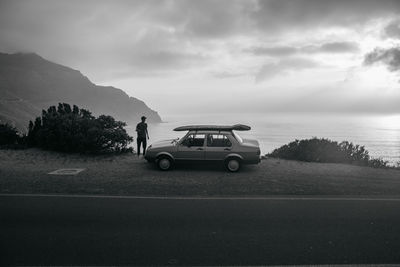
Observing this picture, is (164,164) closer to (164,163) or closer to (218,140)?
(164,163)

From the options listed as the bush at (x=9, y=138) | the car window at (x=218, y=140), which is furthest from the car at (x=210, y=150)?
the bush at (x=9, y=138)

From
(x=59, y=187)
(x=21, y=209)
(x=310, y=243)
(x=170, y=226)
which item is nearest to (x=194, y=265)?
(x=170, y=226)

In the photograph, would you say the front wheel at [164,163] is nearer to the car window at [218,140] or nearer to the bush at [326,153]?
the car window at [218,140]

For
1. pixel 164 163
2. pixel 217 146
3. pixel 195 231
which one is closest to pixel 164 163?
pixel 164 163

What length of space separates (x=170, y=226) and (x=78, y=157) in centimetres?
1082

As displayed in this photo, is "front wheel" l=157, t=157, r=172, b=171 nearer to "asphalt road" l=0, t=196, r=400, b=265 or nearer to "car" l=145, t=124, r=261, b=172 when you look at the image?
"car" l=145, t=124, r=261, b=172

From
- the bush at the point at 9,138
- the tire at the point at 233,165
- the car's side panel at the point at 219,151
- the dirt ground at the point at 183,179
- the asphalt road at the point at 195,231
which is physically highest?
the bush at the point at 9,138

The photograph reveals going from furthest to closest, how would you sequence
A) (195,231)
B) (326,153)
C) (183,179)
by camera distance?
(326,153)
(183,179)
(195,231)

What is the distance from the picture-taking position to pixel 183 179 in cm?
1107

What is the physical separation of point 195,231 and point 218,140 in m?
7.01

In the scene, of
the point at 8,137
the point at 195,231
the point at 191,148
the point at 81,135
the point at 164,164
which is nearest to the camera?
the point at 195,231

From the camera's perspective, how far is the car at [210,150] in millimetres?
12453

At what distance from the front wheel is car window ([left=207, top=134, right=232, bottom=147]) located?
1700 mm

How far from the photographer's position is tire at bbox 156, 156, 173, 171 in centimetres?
1252
